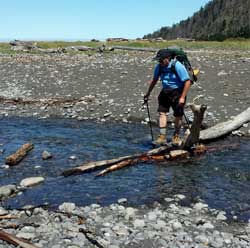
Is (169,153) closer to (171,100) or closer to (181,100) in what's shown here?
(181,100)

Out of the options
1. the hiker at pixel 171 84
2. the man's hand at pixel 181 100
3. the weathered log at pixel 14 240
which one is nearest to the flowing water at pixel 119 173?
the hiker at pixel 171 84

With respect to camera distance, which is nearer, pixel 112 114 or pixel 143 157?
pixel 143 157

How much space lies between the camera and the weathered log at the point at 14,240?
866cm

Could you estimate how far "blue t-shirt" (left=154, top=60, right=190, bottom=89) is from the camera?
1476 centimetres

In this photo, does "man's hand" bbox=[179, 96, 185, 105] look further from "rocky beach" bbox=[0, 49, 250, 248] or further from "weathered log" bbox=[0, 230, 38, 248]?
"weathered log" bbox=[0, 230, 38, 248]

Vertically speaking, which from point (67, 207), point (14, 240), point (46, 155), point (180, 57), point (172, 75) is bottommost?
point (46, 155)

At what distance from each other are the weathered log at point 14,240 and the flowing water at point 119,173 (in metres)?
2.06

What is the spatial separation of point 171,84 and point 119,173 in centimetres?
350

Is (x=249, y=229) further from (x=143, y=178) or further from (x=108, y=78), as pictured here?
(x=108, y=78)

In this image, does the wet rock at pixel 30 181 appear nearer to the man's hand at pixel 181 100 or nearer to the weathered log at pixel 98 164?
the weathered log at pixel 98 164

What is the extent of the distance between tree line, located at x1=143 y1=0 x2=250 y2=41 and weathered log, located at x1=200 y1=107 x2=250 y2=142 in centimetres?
7717

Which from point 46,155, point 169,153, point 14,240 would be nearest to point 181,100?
point 169,153

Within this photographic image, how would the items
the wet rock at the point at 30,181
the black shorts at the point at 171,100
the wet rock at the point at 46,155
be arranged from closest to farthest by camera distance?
the wet rock at the point at 30,181 → the wet rock at the point at 46,155 → the black shorts at the point at 171,100

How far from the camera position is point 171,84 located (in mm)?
15266
